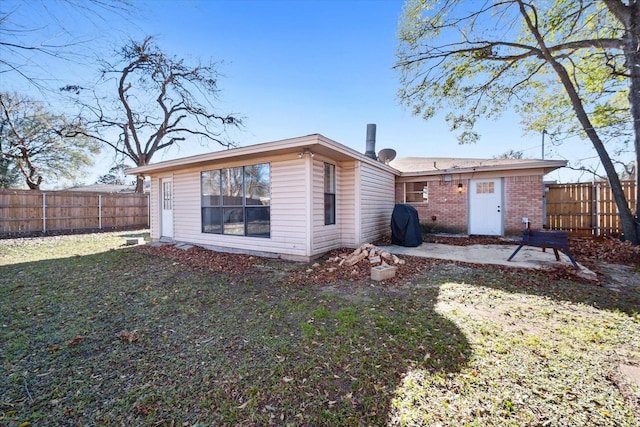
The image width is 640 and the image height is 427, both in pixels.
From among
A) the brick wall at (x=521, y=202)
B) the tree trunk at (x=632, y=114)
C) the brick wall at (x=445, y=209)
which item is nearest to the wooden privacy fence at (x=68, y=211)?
the brick wall at (x=445, y=209)

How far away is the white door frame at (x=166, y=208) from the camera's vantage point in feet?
28.0

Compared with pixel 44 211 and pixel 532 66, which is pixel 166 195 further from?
pixel 532 66

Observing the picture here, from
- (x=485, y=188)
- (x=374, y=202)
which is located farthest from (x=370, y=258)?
(x=485, y=188)

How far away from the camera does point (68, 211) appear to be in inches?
460

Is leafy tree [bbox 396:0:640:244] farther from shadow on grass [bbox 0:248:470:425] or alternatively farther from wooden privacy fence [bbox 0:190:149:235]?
wooden privacy fence [bbox 0:190:149:235]

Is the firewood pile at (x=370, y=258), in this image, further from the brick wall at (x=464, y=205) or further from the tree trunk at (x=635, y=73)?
the tree trunk at (x=635, y=73)

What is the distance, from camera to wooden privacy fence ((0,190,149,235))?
1022cm

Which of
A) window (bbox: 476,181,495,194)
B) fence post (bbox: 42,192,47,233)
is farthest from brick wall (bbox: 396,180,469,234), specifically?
fence post (bbox: 42,192,47,233)

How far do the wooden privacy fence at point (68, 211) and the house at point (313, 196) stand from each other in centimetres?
593

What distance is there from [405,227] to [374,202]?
1172mm

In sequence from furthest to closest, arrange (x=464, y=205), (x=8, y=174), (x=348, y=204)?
(x=8, y=174)
(x=464, y=205)
(x=348, y=204)

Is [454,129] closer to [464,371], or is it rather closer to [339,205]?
[339,205]

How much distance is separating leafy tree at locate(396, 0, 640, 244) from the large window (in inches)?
274

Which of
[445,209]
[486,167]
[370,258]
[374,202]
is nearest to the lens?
[370,258]
